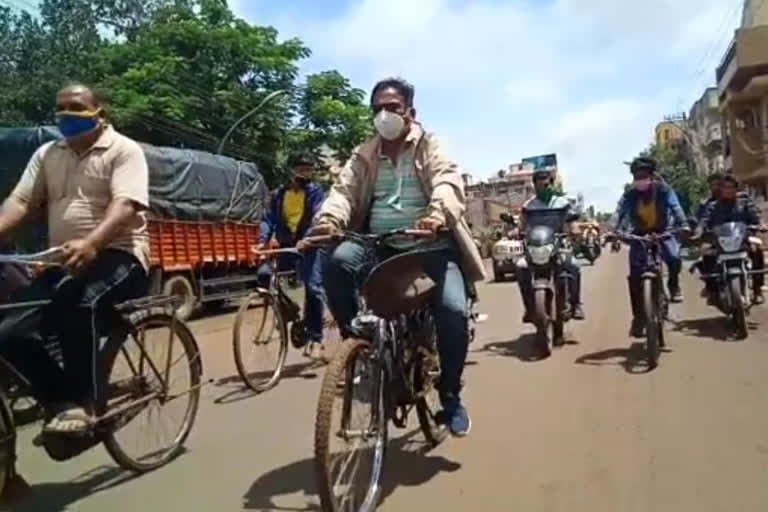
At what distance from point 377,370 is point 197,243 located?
11.5 metres

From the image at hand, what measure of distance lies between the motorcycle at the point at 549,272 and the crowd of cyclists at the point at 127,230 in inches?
133

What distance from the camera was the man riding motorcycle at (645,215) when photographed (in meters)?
7.78

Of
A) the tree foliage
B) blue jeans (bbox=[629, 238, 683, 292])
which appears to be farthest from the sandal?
the tree foliage

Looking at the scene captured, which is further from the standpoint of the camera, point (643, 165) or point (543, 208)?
point (543, 208)

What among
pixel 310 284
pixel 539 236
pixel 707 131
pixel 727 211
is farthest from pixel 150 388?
pixel 707 131

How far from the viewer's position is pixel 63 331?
4043mm

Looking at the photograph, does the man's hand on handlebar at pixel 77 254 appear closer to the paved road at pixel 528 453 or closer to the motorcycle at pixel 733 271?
the paved road at pixel 528 453

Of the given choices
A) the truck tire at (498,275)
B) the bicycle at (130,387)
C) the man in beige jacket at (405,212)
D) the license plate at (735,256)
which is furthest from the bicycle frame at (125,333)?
the truck tire at (498,275)

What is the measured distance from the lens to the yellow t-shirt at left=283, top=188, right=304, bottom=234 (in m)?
7.58

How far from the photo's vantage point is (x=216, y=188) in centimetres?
1593

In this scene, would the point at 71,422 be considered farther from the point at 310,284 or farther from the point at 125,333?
the point at 310,284

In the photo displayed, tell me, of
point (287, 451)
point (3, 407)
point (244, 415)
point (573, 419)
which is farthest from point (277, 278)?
point (3, 407)

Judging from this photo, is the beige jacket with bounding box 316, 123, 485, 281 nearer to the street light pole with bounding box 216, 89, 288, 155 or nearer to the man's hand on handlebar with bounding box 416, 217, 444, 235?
the man's hand on handlebar with bounding box 416, 217, 444, 235

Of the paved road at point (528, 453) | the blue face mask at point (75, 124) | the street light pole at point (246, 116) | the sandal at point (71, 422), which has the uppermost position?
the street light pole at point (246, 116)
